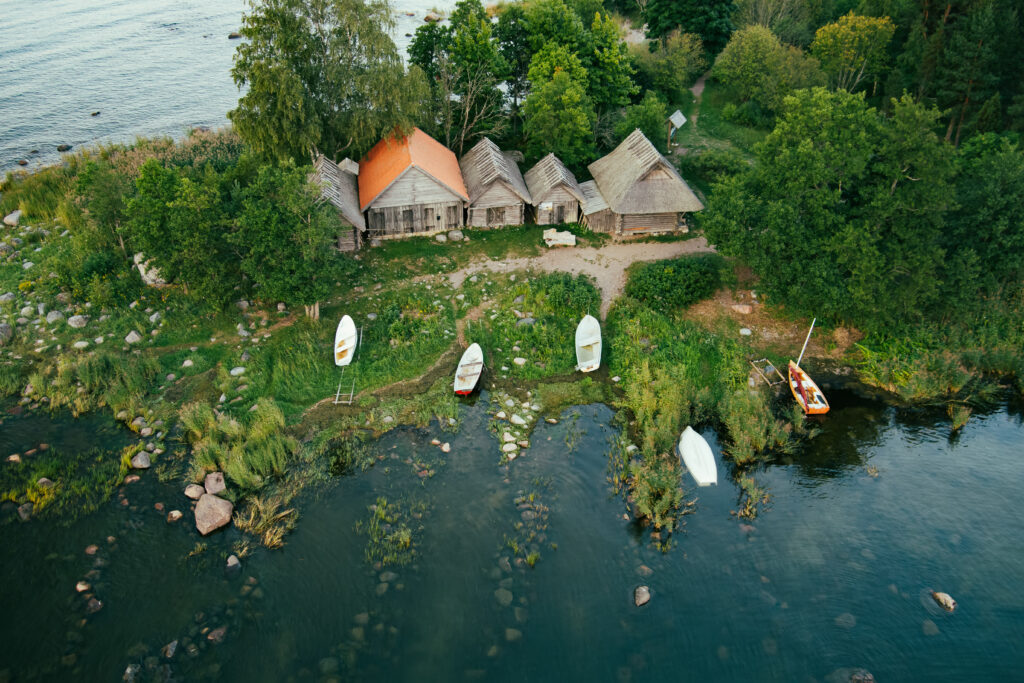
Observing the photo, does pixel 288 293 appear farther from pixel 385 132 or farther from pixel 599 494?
pixel 599 494

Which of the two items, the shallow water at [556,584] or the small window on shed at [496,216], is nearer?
the shallow water at [556,584]

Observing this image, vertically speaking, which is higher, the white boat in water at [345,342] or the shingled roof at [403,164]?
the shingled roof at [403,164]

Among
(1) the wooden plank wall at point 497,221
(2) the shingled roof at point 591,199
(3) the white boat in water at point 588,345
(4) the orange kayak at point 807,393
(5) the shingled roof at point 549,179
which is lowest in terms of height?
(4) the orange kayak at point 807,393

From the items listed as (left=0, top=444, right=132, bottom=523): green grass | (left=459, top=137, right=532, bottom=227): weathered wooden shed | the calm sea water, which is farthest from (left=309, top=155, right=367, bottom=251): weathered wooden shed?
the calm sea water

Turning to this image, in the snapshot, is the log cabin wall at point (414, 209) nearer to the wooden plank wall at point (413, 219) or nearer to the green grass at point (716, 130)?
the wooden plank wall at point (413, 219)

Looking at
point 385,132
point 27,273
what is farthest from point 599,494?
point 27,273

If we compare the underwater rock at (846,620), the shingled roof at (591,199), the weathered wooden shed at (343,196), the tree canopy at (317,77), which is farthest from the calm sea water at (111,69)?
the underwater rock at (846,620)

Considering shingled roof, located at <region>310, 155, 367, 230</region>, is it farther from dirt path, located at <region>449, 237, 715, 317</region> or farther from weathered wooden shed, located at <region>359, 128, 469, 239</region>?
dirt path, located at <region>449, 237, 715, 317</region>
